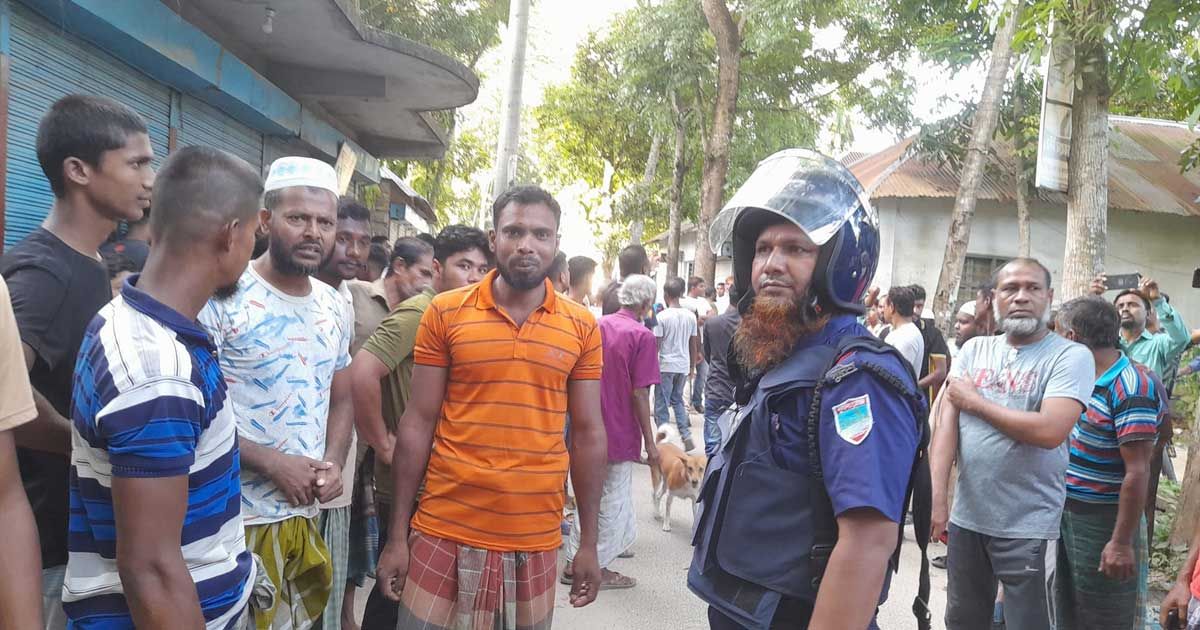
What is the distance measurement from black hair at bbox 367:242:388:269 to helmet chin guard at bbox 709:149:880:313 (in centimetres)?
456

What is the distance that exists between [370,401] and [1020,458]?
2868mm

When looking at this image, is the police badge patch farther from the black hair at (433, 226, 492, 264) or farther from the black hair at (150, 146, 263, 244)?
the black hair at (433, 226, 492, 264)

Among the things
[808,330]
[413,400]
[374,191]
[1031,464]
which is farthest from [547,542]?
[374,191]

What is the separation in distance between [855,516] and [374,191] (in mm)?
14293

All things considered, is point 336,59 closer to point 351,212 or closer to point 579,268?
point 579,268

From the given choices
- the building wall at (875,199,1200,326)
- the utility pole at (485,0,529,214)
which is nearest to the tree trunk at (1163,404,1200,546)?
the utility pole at (485,0,529,214)

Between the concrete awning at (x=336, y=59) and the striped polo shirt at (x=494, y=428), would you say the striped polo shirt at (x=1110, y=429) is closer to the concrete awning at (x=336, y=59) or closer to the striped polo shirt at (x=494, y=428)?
the striped polo shirt at (x=494, y=428)

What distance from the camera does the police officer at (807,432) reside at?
5.61 feet

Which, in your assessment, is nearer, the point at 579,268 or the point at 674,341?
the point at 579,268

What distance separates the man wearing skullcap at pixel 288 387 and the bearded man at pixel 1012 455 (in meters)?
2.75

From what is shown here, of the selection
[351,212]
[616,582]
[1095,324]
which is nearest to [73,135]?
[351,212]

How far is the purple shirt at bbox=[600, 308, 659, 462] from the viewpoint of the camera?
17.8 feet

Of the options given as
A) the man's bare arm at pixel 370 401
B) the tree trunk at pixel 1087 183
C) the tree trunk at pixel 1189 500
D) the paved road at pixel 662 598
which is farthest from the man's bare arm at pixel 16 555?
the tree trunk at pixel 1087 183

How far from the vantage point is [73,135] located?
7.42ft
